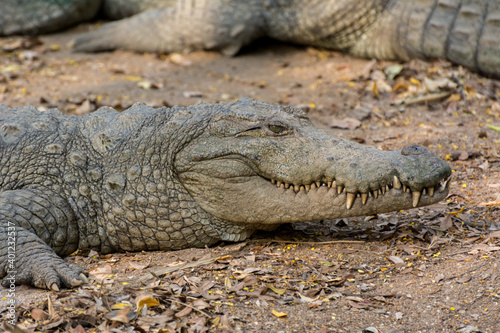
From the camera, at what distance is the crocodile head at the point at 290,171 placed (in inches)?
139

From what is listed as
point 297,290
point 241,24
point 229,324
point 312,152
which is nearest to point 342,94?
point 241,24

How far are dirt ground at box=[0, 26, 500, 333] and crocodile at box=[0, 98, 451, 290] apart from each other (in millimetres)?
204

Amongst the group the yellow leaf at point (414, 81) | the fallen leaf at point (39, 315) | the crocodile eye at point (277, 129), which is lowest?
the fallen leaf at point (39, 315)

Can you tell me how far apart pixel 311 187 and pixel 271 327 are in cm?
108

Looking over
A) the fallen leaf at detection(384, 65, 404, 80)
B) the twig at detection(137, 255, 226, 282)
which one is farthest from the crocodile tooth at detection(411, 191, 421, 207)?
the fallen leaf at detection(384, 65, 404, 80)

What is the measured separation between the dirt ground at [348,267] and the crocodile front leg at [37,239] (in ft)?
0.31

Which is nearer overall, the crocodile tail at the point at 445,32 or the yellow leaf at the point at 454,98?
the yellow leaf at the point at 454,98

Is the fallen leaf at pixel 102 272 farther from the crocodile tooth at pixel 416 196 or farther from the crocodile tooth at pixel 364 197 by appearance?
the crocodile tooth at pixel 416 196

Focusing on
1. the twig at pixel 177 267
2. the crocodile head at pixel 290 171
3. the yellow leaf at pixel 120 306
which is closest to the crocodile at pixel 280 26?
the crocodile head at pixel 290 171

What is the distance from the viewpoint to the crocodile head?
11.6ft

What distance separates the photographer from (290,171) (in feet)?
12.3

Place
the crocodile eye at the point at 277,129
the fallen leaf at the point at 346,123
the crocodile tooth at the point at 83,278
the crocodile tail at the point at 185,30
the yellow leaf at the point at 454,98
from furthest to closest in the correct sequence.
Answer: the crocodile tail at the point at 185,30 → the yellow leaf at the point at 454,98 → the fallen leaf at the point at 346,123 → the crocodile eye at the point at 277,129 → the crocodile tooth at the point at 83,278

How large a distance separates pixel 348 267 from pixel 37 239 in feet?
6.81

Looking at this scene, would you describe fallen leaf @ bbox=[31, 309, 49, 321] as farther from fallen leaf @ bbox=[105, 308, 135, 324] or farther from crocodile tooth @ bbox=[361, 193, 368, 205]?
crocodile tooth @ bbox=[361, 193, 368, 205]
